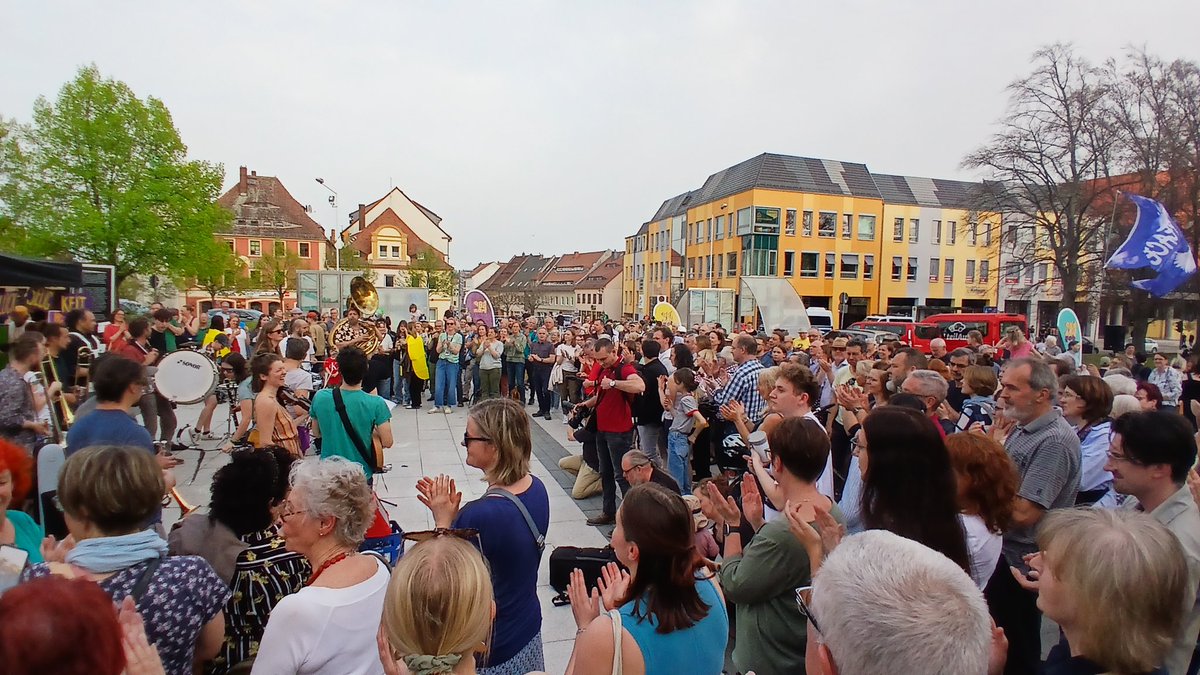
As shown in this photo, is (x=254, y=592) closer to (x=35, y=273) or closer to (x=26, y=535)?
(x=26, y=535)

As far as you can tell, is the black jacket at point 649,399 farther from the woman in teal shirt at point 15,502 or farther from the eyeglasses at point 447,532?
the woman in teal shirt at point 15,502

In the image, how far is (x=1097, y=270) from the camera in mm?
29156

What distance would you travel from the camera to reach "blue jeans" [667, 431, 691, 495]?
6.46 m

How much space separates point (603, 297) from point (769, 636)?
72.1 m

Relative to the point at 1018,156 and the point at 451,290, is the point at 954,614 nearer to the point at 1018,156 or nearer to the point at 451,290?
the point at 1018,156

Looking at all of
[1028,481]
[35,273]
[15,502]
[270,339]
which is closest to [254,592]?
[15,502]

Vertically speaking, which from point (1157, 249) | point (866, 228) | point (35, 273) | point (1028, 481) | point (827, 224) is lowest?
point (1028, 481)

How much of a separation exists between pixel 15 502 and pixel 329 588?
5.99 feet

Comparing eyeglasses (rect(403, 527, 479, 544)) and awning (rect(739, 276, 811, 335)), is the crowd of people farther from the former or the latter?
awning (rect(739, 276, 811, 335))

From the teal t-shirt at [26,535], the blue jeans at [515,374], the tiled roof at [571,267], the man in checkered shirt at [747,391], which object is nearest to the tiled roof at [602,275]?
the tiled roof at [571,267]

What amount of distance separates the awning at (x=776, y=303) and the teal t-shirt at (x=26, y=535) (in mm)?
21278

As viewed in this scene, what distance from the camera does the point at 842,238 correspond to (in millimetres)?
47250

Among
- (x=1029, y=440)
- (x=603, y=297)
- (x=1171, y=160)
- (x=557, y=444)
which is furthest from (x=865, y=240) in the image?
(x=1029, y=440)

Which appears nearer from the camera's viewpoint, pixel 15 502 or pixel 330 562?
pixel 330 562
